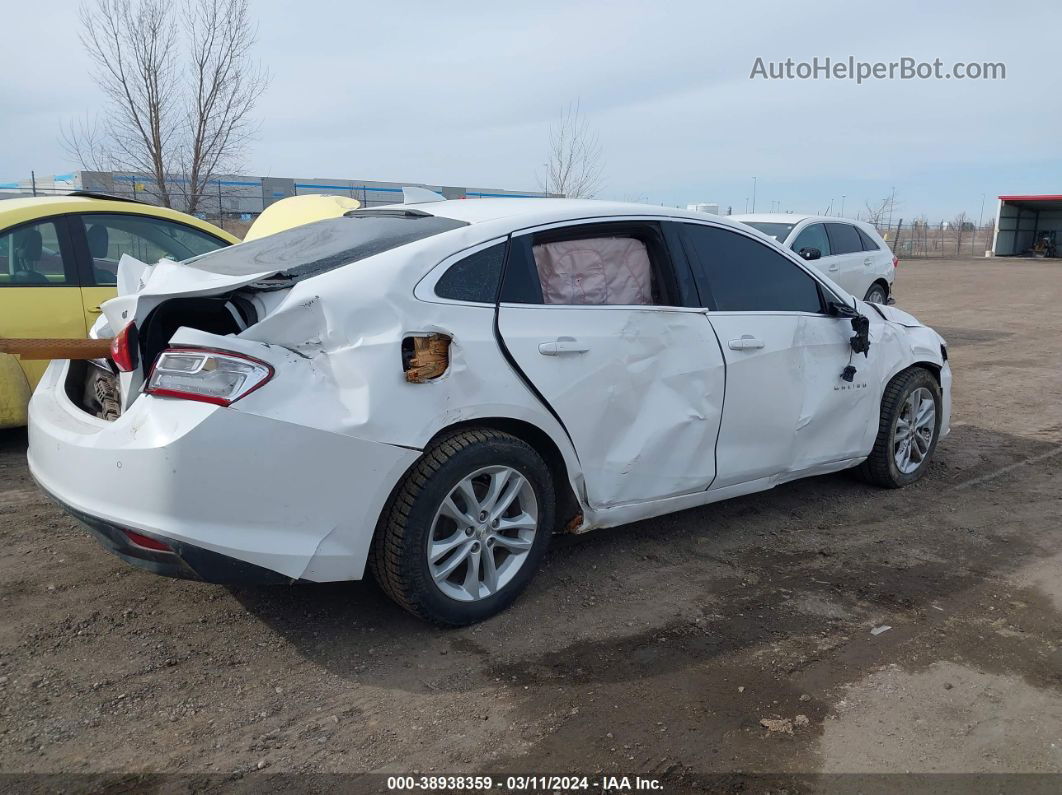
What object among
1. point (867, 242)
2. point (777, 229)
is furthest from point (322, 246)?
point (867, 242)

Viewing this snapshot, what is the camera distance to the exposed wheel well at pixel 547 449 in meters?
3.45

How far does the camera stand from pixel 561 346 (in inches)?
143

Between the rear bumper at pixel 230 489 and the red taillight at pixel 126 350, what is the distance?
23 centimetres

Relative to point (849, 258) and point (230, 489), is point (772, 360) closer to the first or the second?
point (230, 489)

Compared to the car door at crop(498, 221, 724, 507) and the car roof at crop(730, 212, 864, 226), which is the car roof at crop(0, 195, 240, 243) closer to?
the car door at crop(498, 221, 724, 507)

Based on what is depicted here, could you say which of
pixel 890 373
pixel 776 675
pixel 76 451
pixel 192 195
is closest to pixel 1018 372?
pixel 890 373

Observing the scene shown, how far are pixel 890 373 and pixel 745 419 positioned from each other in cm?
140

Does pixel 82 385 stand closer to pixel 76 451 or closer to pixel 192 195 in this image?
pixel 76 451

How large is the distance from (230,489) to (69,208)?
381 cm

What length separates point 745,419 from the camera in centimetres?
434

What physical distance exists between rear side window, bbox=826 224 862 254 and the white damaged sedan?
27.1 feet

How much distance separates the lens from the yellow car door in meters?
5.45

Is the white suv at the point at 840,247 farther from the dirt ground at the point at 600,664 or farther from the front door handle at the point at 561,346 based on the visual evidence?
the front door handle at the point at 561,346

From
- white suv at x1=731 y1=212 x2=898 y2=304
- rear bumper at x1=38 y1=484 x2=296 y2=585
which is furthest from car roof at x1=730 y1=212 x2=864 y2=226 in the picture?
rear bumper at x1=38 y1=484 x2=296 y2=585
